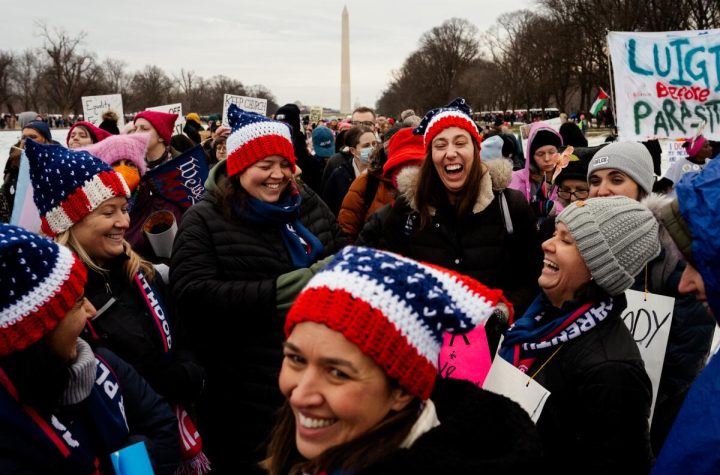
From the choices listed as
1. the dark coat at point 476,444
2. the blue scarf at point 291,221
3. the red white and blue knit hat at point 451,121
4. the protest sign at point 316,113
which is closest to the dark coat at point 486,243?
the red white and blue knit hat at point 451,121

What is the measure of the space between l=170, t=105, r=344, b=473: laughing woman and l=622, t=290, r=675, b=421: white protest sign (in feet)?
4.86

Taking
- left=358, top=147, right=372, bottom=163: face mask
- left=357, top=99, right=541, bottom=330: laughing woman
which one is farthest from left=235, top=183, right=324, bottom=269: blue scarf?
left=358, top=147, right=372, bottom=163: face mask

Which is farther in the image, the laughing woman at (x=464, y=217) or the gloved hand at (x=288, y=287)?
the laughing woman at (x=464, y=217)

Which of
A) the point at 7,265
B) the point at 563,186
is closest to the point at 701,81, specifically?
the point at 563,186

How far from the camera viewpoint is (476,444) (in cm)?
141

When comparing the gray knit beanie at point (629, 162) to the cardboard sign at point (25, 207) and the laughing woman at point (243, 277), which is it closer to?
the laughing woman at point (243, 277)

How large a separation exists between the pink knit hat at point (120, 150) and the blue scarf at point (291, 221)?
4.89ft

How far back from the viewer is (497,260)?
2973 mm

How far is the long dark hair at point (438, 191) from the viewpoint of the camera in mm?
3053

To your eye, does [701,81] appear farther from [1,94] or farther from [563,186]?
[1,94]

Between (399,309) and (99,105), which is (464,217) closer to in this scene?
(399,309)

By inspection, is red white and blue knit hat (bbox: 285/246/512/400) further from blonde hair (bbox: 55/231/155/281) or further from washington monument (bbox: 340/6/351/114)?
washington monument (bbox: 340/6/351/114)

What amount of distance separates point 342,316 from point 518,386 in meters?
0.95

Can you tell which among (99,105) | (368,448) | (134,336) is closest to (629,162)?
(368,448)
